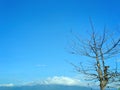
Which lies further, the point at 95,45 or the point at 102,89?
the point at 95,45

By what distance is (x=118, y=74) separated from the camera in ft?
46.3

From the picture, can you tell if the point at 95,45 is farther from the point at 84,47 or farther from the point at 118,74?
the point at 118,74

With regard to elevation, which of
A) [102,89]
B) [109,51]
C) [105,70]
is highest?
[109,51]

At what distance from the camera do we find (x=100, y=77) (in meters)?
13.9

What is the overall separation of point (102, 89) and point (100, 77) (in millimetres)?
613

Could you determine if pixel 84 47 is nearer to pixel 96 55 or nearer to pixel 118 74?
pixel 96 55

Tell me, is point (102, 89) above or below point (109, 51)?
below

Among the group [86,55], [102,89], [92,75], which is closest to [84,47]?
[86,55]

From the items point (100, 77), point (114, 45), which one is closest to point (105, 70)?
point (100, 77)

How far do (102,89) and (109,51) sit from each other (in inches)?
78.4

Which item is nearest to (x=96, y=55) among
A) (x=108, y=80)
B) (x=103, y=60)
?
(x=103, y=60)

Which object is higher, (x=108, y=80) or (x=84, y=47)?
(x=84, y=47)

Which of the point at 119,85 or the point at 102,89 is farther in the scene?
the point at 119,85

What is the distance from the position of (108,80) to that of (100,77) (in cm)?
43
